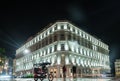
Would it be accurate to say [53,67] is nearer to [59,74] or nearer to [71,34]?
[59,74]

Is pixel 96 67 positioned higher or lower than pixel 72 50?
lower

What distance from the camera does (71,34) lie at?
69.6 meters

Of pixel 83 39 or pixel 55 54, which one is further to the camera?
pixel 83 39

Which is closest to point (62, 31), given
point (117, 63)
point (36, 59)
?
point (36, 59)

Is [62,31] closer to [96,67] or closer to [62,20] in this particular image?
[62,20]

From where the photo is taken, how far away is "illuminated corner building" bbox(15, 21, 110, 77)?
2589 inches

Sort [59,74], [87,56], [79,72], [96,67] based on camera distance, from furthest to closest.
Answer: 1. [96,67]
2. [87,56]
3. [79,72]
4. [59,74]

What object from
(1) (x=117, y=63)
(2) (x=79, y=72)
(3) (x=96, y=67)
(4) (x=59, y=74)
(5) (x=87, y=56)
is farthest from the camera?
(1) (x=117, y=63)

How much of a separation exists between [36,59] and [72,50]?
19.8 meters

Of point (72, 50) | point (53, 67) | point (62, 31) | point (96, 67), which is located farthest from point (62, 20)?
point (96, 67)

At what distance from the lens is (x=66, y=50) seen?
6550cm

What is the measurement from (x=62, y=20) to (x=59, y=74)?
1887 cm

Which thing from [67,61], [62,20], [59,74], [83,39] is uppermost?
[62,20]

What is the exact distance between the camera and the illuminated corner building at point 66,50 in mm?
65750
